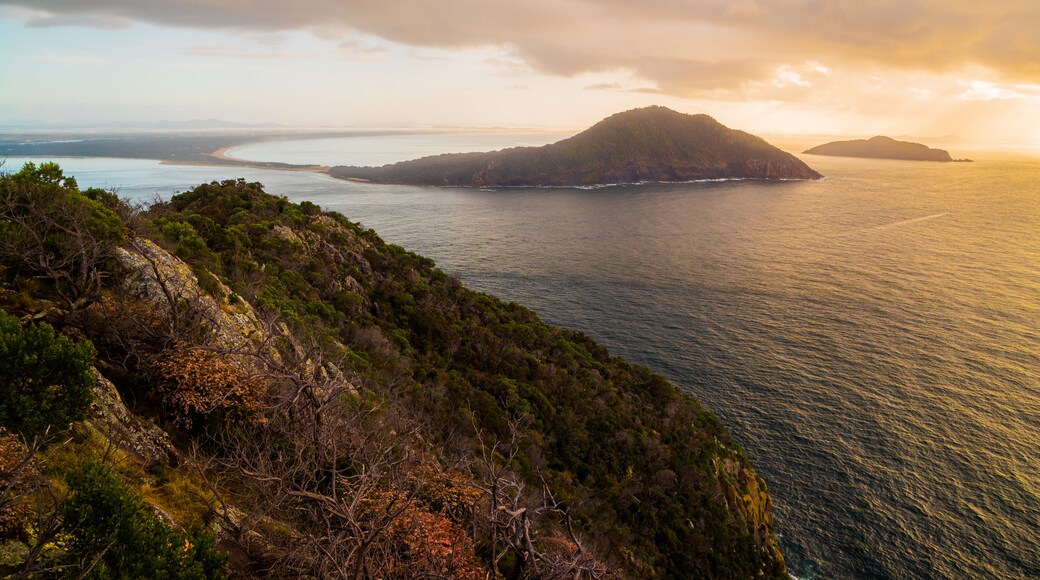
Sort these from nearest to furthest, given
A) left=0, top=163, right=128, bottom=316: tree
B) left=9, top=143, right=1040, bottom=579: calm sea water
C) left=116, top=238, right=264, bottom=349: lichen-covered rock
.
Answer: left=0, top=163, right=128, bottom=316: tree
left=116, top=238, right=264, bottom=349: lichen-covered rock
left=9, top=143, right=1040, bottom=579: calm sea water

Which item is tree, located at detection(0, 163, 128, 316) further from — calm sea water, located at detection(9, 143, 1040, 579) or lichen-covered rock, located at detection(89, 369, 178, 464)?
calm sea water, located at detection(9, 143, 1040, 579)

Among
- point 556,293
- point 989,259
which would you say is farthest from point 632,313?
point 989,259

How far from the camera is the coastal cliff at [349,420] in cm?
1271

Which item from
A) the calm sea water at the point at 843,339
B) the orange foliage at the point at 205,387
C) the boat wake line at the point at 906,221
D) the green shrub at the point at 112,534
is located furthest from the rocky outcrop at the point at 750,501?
the boat wake line at the point at 906,221

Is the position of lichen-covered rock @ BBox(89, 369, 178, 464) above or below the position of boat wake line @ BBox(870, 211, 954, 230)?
below

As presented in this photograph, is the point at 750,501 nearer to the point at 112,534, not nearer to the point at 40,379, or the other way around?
the point at 112,534

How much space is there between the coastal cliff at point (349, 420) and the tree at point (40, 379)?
31.8 inches

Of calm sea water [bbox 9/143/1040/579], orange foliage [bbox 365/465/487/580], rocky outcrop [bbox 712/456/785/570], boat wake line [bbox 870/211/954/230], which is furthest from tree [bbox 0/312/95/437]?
boat wake line [bbox 870/211/954/230]

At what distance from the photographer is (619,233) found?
120375mm

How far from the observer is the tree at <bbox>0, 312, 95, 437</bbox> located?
10.5 m

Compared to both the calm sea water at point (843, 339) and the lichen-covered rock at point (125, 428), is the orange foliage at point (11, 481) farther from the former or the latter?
the calm sea water at point (843, 339)

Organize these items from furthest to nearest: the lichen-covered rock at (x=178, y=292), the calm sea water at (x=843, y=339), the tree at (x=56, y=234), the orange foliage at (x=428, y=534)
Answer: the calm sea water at (x=843, y=339) < the lichen-covered rock at (x=178, y=292) < the tree at (x=56, y=234) < the orange foliage at (x=428, y=534)

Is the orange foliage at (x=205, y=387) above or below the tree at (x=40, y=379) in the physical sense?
below

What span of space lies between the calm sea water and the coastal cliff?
6.75 meters
